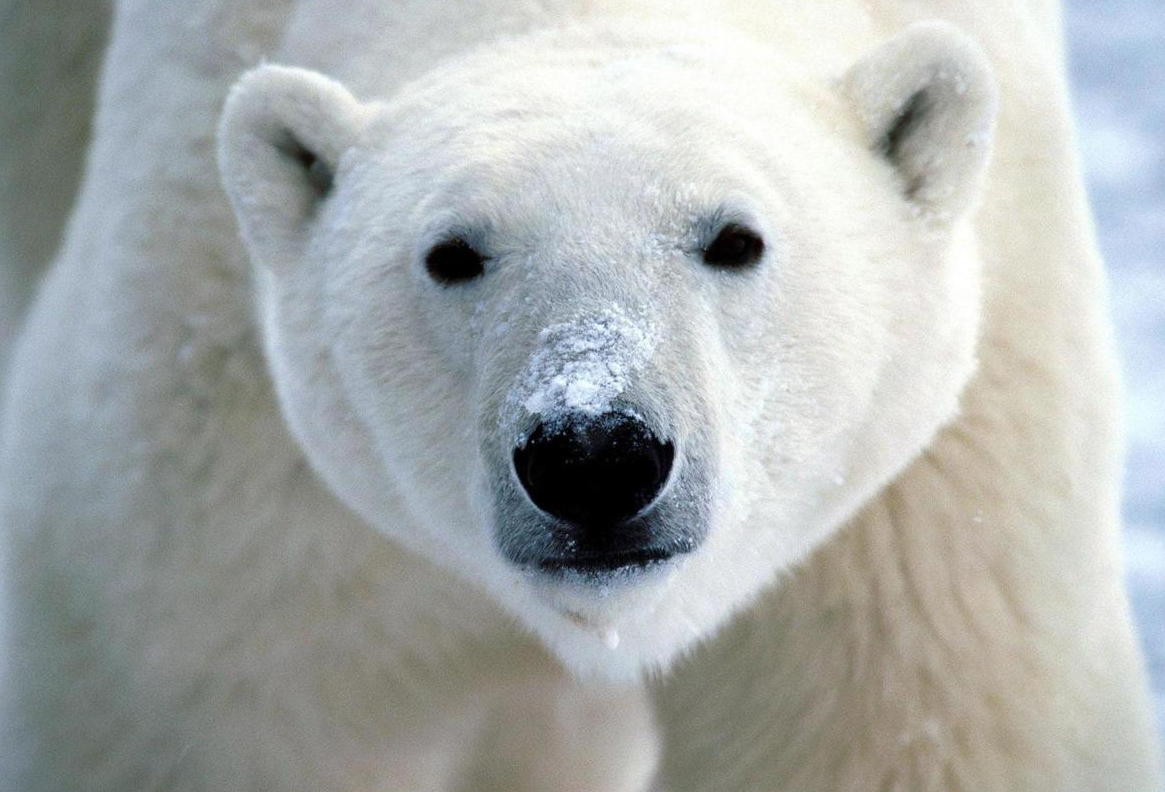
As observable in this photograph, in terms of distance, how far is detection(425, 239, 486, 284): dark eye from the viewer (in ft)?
8.66

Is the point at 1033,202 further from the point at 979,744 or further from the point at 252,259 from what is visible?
the point at 252,259

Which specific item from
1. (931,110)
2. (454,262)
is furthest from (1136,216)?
(454,262)

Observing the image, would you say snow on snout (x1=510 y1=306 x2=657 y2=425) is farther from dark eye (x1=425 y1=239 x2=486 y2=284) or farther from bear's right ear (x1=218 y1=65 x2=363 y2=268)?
bear's right ear (x1=218 y1=65 x2=363 y2=268)

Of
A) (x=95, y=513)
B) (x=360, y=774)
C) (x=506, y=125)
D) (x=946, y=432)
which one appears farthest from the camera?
(x=360, y=774)

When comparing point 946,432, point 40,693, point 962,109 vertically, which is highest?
point 962,109

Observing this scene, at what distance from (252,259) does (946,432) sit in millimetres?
1175

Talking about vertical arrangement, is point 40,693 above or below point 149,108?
below

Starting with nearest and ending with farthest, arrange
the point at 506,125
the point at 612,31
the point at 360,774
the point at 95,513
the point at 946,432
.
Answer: the point at 506,125, the point at 612,31, the point at 946,432, the point at 95,513, the point at 360,774

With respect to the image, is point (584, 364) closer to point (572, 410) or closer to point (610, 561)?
point (572, 410)

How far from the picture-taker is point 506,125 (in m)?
2.72

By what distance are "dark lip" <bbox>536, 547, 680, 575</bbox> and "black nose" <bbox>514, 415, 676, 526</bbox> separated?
0.09 m

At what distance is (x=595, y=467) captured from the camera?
2.31m

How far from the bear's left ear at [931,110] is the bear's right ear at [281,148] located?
0.76m

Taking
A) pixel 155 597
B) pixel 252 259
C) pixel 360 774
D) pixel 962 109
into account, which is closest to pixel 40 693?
pixel 155 597
